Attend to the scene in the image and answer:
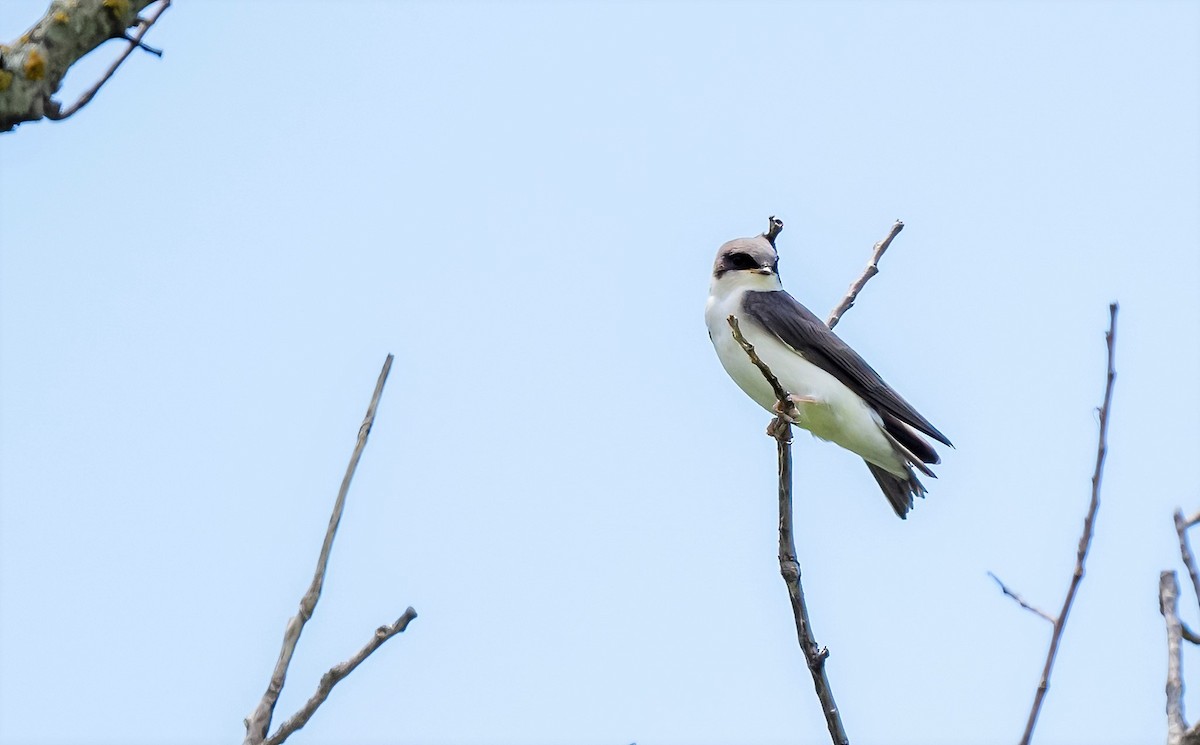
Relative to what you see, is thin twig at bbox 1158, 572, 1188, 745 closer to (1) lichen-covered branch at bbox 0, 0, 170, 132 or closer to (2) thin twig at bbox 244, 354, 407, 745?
(2) thin twig at bbox 244, 354, 407, 745

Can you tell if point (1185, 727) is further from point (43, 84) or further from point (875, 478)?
point (875, 478)

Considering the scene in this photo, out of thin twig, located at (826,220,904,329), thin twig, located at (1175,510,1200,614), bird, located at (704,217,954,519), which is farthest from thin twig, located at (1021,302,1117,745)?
bird, located at (704,217,954,519)

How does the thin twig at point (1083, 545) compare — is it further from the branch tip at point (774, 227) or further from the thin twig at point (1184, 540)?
the branch tip at point (774, 227)

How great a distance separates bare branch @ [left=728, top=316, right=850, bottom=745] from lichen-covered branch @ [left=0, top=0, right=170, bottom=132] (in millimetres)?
Answer: 2528

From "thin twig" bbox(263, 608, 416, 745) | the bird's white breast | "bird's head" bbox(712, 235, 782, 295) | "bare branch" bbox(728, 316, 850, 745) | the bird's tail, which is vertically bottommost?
"thin twig" bbox(263, 608, 416, 745)

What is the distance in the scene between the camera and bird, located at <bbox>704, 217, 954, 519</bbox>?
8375mm

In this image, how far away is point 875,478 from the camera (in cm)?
884

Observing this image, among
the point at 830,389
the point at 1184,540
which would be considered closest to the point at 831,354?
the point at 830,389

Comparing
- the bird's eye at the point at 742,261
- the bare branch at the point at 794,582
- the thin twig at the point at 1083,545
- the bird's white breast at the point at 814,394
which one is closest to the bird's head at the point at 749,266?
the bird's eye at the point at 742,261

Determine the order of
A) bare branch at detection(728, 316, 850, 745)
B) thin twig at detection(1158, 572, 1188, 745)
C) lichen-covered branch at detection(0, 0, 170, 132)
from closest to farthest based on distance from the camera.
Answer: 1. thin twig at detection(1158, 572, 1188, 745)
2. lichen-covered branch at detection(0, 0, 170, 132)
3. bare branch at detection(728, 316, 850, 745)

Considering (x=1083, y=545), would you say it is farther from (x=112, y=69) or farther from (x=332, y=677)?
(x=112, y=69)

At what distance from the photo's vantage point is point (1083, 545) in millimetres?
2896

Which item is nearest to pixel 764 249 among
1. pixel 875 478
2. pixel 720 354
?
pixel 720 354

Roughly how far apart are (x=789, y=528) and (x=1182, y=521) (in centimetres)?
196
